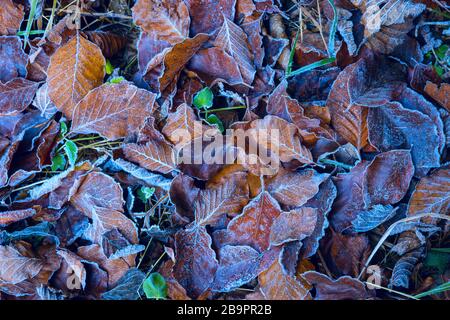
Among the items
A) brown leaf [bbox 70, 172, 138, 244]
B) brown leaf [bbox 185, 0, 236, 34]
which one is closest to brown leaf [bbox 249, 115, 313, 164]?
brown leaf [bbox 185, 0, 236, 34]

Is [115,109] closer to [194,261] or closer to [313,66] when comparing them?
[194,261]

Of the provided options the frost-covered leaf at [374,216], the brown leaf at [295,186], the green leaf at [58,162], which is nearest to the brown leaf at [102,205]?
the green leaf at [58,162]

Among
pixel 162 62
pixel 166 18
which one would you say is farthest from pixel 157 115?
pixel 166 18

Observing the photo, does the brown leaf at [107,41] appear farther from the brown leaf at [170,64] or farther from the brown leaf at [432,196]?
the brown leaf at [432,196]

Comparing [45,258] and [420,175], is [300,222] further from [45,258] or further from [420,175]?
[45,258]

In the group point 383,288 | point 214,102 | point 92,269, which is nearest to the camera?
point 383,288

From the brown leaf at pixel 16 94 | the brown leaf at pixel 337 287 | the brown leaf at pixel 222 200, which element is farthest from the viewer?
the brown leaf at pixel 16 94
